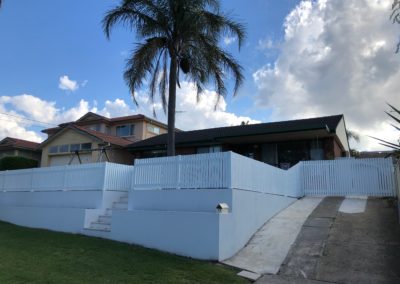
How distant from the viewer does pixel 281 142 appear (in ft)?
71.6

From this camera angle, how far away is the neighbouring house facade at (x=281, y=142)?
776 inches

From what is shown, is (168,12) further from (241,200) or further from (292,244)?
(292,244)

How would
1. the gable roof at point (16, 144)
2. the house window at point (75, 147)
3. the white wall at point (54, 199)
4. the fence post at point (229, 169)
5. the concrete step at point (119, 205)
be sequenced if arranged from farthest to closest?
1. the gable roof at point (16, 144)
2. the house window at point (75, 147)
3. the white wall at point (54, 199)
4. the concrete step at point (119, 205)
5. the fence post at point (229, 169)

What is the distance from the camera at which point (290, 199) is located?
1557cm

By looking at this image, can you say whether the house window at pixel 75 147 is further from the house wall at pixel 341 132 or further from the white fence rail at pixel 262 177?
the house wall at pixel 341 132

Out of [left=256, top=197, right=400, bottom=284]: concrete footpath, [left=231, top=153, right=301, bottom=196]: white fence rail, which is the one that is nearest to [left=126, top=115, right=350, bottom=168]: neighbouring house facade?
[left=231, top=153, right=301, bottom=196]: white fence rail

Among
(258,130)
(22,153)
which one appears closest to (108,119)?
(22,153)

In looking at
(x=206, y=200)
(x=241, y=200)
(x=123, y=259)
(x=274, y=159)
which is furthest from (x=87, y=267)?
(x=274, y=159)

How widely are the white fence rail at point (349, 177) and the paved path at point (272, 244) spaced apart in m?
3.47

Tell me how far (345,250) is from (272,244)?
1890 mm

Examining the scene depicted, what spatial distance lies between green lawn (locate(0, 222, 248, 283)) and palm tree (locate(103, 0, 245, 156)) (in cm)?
557

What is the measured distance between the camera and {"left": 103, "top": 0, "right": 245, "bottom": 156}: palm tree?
15.0 metres

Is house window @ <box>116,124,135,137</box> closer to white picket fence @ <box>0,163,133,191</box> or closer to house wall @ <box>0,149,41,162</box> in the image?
house wall @ <box>0,149,41,162</box>

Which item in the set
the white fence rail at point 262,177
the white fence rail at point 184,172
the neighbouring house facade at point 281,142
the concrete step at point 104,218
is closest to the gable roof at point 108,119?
the neighbouring house facade at point 281,142
